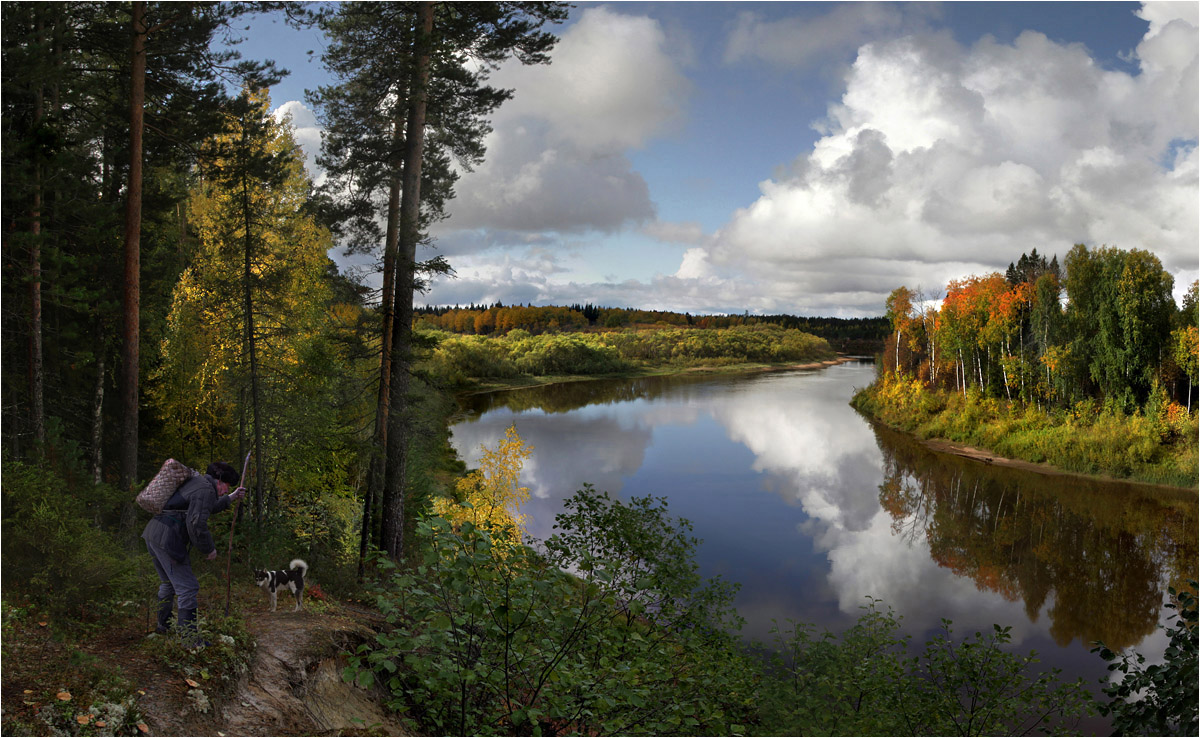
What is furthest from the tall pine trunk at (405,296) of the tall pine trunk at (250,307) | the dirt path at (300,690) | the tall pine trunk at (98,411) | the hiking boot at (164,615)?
the tall pine trunk at (98,411)

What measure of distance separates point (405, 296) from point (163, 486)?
6.07m

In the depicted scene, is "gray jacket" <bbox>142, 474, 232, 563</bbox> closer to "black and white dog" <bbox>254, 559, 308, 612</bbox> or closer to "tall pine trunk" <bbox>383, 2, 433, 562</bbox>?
"black and white dog" <bbox>254, 559, 308, 612</bbox>

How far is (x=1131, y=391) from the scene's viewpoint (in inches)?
1212

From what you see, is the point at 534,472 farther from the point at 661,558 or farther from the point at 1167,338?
the point at 1167,338

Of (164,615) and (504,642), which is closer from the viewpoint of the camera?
(504,642)

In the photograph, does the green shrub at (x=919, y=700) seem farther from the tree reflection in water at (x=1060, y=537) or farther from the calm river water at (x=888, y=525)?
the tree reflection in water at (x=1060, y=537)

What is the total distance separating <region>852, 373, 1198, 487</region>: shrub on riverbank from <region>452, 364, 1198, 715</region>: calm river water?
1.30 m

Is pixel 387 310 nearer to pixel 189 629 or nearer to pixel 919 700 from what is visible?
pixel 189 629

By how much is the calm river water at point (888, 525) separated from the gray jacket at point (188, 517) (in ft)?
24.9

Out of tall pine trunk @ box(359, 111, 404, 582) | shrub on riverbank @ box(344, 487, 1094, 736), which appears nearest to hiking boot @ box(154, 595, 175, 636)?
shrub on riverbank @ box(344, 487, 1094, 736)

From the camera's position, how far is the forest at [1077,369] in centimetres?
2912

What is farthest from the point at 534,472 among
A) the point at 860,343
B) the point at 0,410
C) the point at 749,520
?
the point at 860,343

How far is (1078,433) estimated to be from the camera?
3173 cm

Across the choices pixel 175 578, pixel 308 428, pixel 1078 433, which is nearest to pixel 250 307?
pixel 308 428
